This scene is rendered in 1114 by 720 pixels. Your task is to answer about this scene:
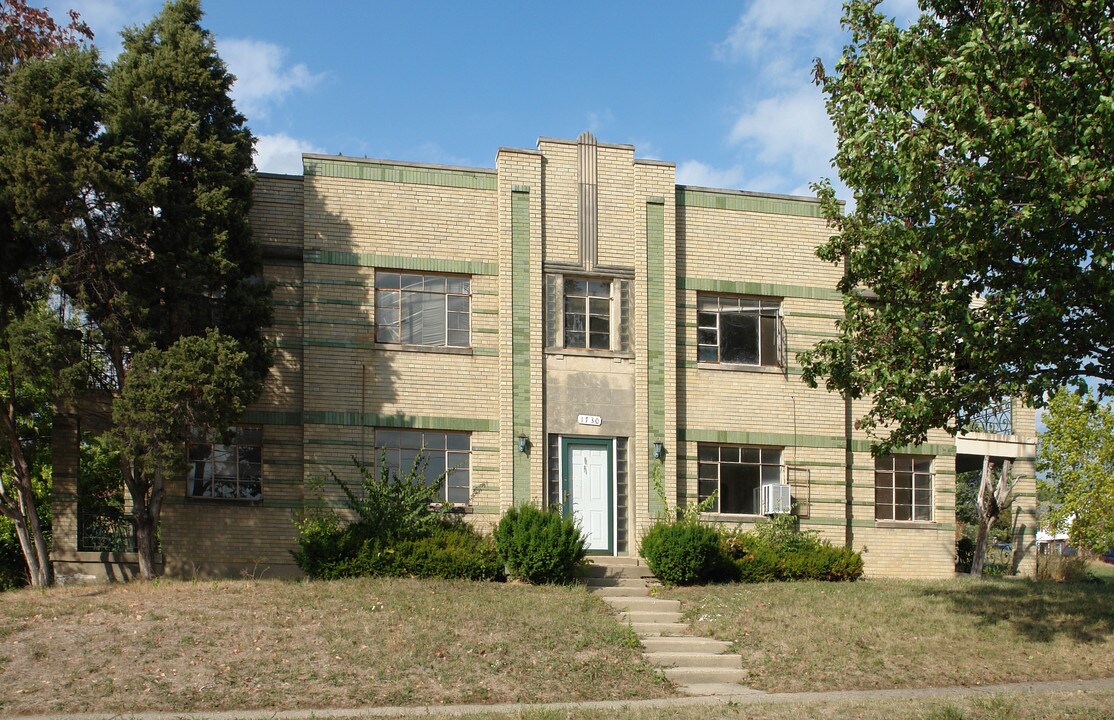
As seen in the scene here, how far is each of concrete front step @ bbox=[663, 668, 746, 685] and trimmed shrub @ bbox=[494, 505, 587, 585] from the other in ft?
13.7

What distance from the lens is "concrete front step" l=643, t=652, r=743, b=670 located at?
17.2 meters

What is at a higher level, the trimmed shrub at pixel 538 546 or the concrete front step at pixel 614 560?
the trimmed shrub at pixel 538 546

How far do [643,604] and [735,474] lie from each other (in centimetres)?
507

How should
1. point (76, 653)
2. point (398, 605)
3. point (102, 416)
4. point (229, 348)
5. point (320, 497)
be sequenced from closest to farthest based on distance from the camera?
point (76, 653) < point (398, 605) < point (229, 348) < point (102, 416) < point (320, 497)

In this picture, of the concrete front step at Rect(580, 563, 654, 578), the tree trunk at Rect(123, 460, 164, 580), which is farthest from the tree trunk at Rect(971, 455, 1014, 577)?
the tree trunk at Rect(123, 460, 164, 580)

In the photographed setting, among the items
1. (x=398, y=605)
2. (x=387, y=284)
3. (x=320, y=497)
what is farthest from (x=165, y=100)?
(x=398, y=605)

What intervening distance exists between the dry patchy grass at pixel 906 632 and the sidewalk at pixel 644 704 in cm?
41

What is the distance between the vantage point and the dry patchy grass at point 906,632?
16.9m

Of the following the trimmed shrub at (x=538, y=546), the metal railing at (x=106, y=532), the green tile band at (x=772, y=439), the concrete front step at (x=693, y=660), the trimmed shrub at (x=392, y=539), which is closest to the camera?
the concrete front step at (x=693, y=660)

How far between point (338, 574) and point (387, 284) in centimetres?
602

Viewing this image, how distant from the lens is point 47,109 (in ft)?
62.8

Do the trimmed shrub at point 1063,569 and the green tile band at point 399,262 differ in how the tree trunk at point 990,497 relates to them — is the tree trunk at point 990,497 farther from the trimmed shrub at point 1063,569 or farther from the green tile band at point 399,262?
the green tile band at point 399,262

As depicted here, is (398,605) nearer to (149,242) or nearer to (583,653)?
(583,653)

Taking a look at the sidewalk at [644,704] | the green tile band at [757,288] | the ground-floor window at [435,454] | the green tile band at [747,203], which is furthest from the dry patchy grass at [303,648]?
the green tile band at [747,203]
